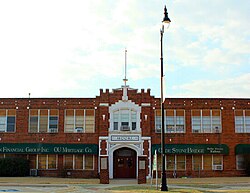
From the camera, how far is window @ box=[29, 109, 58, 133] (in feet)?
126

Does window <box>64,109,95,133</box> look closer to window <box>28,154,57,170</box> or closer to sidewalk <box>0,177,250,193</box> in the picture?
window <box>28,154,57,170</box>

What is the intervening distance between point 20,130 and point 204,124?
1633cm

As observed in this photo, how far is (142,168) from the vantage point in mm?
29766

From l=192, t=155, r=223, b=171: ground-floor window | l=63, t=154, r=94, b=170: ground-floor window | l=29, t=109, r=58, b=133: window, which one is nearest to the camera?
l=192, t=155, r=223, b=171: ground-floor window

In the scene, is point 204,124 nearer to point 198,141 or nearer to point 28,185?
point 198,141

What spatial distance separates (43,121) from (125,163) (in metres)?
8.21

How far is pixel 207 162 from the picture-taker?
37.8 meters

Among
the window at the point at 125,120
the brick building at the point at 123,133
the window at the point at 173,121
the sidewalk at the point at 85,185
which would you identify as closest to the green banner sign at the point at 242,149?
the brick building at the point at 123,133

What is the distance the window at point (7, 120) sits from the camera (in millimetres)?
38500

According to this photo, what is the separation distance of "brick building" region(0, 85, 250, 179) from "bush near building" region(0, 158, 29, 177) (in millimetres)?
1098

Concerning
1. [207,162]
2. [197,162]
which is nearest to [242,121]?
[207,162]

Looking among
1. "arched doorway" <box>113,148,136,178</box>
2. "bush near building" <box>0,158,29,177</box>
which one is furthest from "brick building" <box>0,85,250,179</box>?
"bush near building" <box>0,158,29,177</box>

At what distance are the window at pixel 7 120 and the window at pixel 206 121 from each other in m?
16.0

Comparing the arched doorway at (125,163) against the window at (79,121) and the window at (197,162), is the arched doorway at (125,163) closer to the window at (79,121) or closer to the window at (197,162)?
the window at (79,121)
